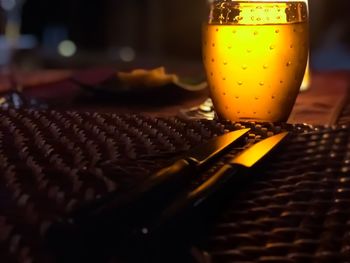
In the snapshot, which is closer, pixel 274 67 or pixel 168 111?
pixel 274 67

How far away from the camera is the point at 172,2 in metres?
4.71

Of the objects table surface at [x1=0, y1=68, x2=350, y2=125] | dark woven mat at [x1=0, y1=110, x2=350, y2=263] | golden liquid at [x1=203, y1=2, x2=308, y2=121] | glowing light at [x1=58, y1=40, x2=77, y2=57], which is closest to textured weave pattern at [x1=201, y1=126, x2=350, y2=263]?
dark woven mat at [x1=0, y1=110, x2=350, y2=263]

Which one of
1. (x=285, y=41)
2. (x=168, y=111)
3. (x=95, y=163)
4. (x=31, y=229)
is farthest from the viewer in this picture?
(x=168, y=111)

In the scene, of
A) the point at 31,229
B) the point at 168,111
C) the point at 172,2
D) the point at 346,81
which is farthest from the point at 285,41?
the point at 172,2

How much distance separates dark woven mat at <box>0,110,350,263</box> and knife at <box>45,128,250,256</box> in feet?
0.04

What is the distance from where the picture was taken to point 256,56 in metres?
0.69

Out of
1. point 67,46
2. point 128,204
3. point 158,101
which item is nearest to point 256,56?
point 158,101

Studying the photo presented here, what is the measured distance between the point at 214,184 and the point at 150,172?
4cm

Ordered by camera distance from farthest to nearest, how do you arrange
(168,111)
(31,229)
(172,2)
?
(172,2), (168,111), (31,229)

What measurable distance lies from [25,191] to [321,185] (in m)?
0.21

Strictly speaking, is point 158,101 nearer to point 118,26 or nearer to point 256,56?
point 256,56

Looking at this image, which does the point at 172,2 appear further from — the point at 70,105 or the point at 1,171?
the point at 1,171

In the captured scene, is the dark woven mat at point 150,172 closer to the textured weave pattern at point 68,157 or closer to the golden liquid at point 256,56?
the textured weave pattern at point 68,157

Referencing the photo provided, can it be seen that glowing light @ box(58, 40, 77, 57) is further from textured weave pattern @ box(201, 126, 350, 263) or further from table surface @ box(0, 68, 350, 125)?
textured weave pattern @ box(201, 126, 350, 263)
